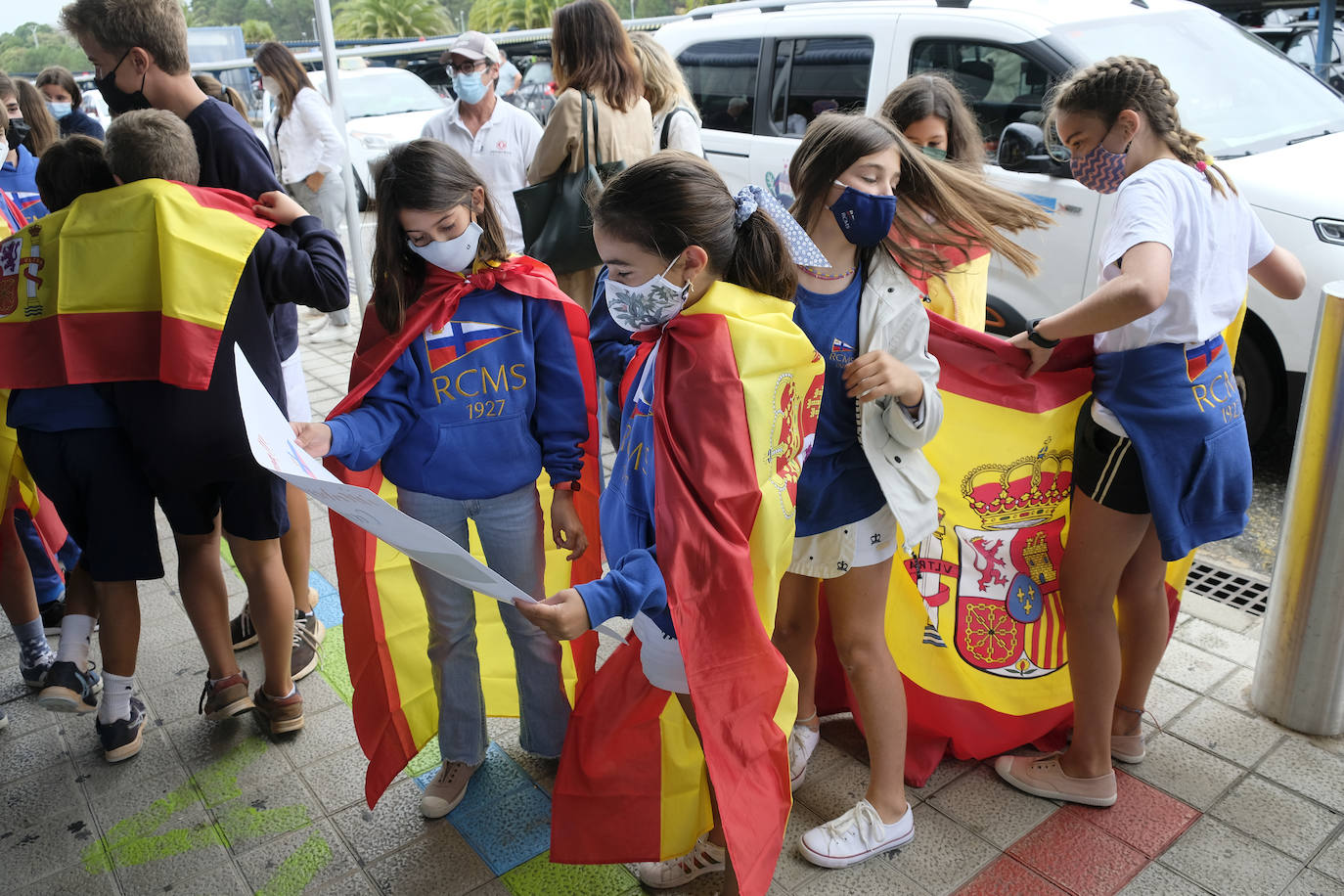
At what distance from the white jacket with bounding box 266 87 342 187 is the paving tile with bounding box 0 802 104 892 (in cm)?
550

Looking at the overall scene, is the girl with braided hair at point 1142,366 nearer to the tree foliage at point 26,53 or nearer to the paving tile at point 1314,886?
the paving tile at point 1314,886

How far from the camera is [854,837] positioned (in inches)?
97.7

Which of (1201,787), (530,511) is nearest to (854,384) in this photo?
(530,511)

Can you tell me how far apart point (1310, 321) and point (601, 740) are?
3682 millimetres

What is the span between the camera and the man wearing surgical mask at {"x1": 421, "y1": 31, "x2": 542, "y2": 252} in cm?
481

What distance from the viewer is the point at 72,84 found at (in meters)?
7.37

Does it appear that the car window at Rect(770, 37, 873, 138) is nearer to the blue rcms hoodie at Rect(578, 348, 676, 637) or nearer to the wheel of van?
the wheel of van

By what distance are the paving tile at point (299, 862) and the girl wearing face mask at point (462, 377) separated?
0.66 meters

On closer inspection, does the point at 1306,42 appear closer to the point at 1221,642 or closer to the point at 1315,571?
the point at 1221,642

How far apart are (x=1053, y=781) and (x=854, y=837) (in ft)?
1.97

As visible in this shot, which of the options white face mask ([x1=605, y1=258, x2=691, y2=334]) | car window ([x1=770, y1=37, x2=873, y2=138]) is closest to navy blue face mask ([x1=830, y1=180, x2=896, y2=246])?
white face mask ([x1=605, y1=258, x2=691, y2=334])

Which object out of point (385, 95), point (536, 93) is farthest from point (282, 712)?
point (385, 95)

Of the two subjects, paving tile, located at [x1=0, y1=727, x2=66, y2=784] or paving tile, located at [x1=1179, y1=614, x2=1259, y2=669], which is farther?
paving tile, located at [x1=1179, y1=614, x2=1259, y2=669]

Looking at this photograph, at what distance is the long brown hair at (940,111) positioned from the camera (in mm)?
3100
